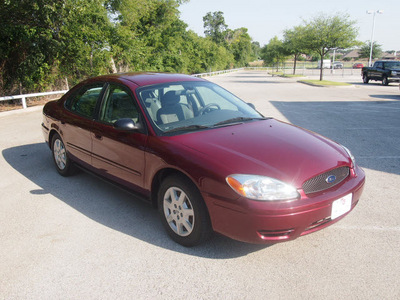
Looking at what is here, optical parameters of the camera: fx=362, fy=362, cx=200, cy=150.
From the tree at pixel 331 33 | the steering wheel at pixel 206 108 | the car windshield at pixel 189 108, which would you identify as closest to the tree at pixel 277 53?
the tree at pixel 331 33

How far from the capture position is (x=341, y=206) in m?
3.22

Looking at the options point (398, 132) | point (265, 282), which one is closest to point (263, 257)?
point (265, 282)

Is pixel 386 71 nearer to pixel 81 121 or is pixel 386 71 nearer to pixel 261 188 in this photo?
pixel 81 121

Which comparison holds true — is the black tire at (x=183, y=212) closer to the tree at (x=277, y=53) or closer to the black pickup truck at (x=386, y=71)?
the black pickup truck at (x=386, y=71)

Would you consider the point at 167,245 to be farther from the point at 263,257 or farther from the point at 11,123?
the point at 11,123

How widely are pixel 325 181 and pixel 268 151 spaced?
561mm

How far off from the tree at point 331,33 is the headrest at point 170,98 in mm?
29403

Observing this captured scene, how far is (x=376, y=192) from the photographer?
4812 millimetres

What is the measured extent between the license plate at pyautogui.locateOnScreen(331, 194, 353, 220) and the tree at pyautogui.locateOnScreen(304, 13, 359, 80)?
29.9 m

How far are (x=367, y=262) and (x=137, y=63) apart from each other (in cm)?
2104

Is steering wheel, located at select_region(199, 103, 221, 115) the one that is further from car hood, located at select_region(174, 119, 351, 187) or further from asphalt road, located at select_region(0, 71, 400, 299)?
asphalt road, located at select_region(0, 71, 400, 299)

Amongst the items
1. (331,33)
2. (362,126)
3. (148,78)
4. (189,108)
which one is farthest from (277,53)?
(189,108)

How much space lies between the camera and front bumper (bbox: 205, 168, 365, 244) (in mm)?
2875

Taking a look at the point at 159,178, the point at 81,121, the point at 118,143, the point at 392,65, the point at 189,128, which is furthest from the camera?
the point at 392,65
